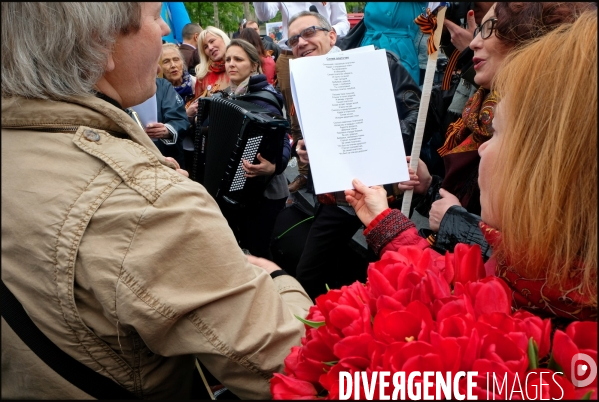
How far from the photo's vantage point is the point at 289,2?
197 inches

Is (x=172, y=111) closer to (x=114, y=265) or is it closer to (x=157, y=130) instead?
(x=157, y=130)

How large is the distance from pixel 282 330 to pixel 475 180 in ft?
3.56

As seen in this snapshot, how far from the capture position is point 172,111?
4316 mm

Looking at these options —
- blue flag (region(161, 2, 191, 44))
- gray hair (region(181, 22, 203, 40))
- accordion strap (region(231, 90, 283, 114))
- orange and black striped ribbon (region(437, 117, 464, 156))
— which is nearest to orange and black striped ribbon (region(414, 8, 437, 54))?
orange and black striped ribbon (region(437, 117, 464, 156))

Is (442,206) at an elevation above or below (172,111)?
above

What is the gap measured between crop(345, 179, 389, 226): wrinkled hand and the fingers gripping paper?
0.04 m

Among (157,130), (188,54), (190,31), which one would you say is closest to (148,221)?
(157,130)

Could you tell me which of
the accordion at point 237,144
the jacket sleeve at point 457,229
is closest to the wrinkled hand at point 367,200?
the jacket sleeve at point 457,229

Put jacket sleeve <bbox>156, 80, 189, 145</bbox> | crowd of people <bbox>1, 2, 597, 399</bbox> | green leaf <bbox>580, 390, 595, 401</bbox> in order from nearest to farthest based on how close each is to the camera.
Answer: green leaf <bbox>580, 390, 595, 401</bbox>
crowd of people <bbox>1, 2, 597, 399</bbox>
jacket sleeve <bbox>156, 80, 189, 145</bbox>

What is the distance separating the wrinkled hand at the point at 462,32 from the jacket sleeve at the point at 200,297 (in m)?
1.77

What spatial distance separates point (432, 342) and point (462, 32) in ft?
6.65

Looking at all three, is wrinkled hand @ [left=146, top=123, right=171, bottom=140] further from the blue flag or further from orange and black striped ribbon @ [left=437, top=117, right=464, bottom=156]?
the blue flag

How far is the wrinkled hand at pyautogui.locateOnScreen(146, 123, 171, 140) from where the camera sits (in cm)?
397

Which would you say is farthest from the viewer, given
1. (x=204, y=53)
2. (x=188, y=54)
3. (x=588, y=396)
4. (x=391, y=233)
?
(x=188, y=54)
